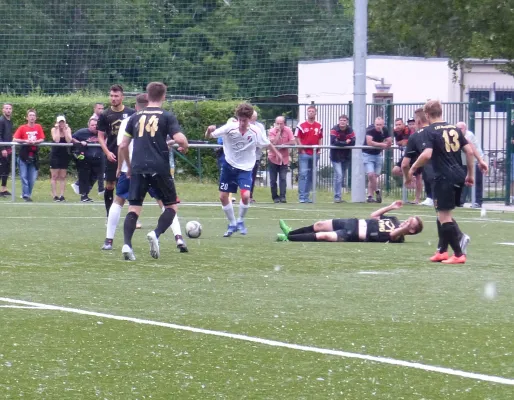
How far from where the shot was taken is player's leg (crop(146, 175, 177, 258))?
11094 millimetres

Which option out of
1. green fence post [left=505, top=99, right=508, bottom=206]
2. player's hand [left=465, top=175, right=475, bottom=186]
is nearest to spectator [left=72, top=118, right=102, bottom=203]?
green fence post [left=505, top=99, right=508, bottom=206]

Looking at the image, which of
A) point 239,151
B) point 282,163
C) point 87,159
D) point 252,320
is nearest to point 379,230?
point 239,151

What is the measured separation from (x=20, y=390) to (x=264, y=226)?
11230 millimetres

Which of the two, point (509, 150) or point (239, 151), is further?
point (509, 150)

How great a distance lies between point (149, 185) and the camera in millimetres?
11352

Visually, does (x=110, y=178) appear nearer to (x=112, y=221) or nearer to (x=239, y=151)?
(x=239, y=151)

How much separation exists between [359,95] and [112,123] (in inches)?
420

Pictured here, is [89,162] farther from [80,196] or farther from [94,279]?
[94,279]

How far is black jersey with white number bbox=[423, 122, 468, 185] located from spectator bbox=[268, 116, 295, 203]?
1185cm

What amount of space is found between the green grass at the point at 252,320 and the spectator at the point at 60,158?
9.69 metres

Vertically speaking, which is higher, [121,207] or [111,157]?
[111,157]

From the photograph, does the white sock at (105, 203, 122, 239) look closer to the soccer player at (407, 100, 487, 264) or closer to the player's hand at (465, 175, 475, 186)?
the soccer player at (407, 100, 487, 264)

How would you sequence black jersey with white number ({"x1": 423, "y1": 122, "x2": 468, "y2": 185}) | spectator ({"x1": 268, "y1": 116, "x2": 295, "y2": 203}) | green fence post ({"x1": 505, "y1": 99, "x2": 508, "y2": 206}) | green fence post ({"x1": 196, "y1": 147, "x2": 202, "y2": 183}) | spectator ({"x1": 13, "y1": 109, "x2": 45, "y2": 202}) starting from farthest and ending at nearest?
green fence post ({"x1": 196, "y1": 147, "x2": 202, "y2": 183}), spectator ({"x1": 268, "y1": 116, "x2": 295, "y2": 203}), spectator ({"x1": 13, "y1": 109, "x2": 45, "y2": 202}), green fence post ({"x1": 505, "y1": 99, "x2": 508, "y2": 206}), black jersey with white number ({"x1": 423, "y1": 122, "x2": 468, "y2": 185})

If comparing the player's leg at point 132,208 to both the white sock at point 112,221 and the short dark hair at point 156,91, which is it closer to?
the short dark hair at point 156,91
